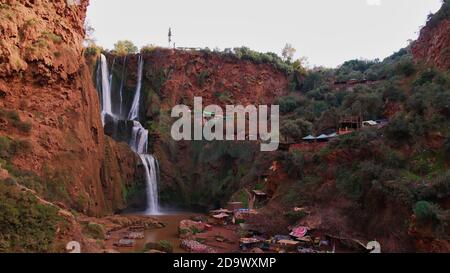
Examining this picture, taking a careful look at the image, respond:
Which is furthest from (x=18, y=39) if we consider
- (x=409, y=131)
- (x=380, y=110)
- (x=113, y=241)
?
(x=380, y=110)

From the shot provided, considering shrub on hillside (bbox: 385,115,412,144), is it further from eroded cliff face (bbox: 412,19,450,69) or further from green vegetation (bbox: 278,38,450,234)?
eroded cliff face (bbox: 412,19,450,69)

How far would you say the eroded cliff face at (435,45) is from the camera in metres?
27.0

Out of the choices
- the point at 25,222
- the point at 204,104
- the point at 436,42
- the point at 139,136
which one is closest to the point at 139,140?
the point at 139,136

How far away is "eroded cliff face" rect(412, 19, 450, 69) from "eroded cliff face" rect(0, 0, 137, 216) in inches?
994

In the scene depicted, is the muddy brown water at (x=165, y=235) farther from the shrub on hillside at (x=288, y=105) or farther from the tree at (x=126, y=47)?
the tree at (x=126, y=47)

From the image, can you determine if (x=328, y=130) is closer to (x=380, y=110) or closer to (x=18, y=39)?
(x=380, y=110)

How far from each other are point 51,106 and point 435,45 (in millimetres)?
27317

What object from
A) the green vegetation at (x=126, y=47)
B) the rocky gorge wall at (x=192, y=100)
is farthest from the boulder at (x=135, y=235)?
the green vegetation at (x=126, y=47)

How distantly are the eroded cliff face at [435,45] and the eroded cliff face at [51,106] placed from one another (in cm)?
2526

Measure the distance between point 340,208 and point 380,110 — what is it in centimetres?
1543

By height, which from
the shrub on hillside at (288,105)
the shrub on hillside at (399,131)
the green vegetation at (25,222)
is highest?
the shrub on hillside at (288,105)

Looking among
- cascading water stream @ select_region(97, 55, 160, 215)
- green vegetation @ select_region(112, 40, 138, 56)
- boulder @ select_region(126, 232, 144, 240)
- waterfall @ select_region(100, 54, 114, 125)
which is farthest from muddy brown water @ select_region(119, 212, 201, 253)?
green vegetation @ select_region(112, 40, 138, 56)

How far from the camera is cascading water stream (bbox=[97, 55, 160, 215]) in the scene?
1432 inches
